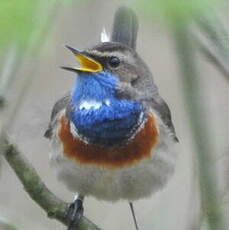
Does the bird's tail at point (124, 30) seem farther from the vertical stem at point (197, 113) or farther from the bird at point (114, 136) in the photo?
the vertical stem at point (197, 113)


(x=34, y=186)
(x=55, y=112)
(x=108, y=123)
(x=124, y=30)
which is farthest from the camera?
(x=55, y=112)

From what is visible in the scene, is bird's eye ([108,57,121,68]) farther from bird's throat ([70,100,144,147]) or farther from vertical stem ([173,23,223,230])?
vertical stem ([173,23,223,230])

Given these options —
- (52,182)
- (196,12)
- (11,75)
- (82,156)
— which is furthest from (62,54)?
(196,12)

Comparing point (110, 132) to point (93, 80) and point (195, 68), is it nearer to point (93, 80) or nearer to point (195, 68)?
point (93, 80)

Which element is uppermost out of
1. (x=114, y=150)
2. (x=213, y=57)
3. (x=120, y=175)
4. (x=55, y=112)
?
(x=213, y=57)

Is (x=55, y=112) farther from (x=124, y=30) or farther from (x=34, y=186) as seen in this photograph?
(x=34, y=186)

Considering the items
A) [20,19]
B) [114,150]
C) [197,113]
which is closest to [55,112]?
[114,150]

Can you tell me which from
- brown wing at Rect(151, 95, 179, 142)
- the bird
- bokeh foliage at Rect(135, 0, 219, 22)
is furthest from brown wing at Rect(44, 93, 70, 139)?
bokeh foliage at Rect(135, 0, 219, 22)
